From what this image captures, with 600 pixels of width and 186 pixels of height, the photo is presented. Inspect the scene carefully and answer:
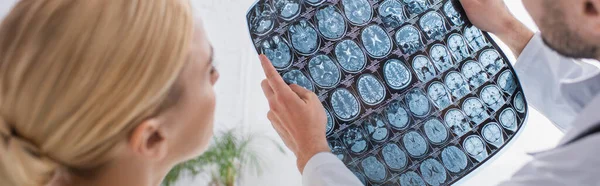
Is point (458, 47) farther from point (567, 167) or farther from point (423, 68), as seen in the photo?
point (567, 167)

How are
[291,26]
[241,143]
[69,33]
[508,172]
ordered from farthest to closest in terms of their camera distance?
[508,172] → [241,143] → [291,26] → [69,33]

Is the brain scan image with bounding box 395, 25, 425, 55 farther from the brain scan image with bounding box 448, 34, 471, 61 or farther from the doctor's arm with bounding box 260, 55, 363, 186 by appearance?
the doctor's arm with bounding box 260, 55, 363, 186

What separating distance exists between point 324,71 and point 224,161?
37.9 inches

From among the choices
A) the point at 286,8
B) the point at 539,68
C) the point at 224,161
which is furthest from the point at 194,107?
the point at 224,161

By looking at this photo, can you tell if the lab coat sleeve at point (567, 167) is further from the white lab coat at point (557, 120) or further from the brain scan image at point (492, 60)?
the brain scan image at point (492, 60)

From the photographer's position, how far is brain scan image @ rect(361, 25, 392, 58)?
54.5 inches

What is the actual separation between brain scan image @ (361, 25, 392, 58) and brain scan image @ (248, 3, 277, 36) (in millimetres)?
244

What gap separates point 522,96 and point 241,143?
122 centimetres

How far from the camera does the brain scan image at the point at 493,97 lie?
4.56 feet

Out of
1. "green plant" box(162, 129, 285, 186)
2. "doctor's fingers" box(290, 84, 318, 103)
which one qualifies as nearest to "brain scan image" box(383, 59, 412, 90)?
"doctor's fingers" box(290, 84, 318, 103)

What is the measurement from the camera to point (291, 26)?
135cm

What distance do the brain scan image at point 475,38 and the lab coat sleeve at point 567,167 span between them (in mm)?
522

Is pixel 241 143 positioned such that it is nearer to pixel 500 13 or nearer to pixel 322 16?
pixel 322 16

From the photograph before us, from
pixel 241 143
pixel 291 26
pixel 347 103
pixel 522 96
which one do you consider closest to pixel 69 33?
pixel 291 26
